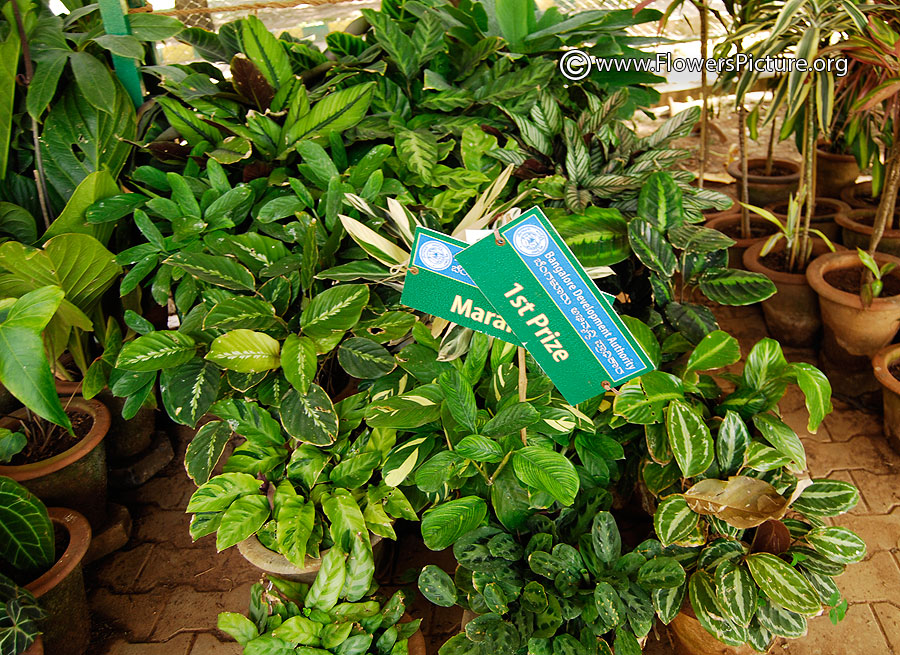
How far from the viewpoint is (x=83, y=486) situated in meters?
1.90

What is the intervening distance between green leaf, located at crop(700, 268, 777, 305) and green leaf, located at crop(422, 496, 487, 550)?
0.73 metres

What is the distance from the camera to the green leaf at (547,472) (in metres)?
1.24

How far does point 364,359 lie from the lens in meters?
1.41

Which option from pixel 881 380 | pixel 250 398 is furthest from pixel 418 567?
pixel 881 380

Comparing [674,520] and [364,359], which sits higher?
[364,359]

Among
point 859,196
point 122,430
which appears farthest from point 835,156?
point 122,430

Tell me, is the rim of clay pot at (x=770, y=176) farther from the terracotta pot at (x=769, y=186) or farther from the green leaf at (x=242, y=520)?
the green leaf at (x=242, y=520)

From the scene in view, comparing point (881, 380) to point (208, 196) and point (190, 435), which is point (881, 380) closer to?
point (208, 196)

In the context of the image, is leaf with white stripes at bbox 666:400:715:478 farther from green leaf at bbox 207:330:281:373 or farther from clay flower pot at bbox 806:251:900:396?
A: clay flower pot at bbox 806:251:900:396

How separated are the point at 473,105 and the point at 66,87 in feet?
3.74

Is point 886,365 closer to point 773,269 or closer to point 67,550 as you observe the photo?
point 773,269

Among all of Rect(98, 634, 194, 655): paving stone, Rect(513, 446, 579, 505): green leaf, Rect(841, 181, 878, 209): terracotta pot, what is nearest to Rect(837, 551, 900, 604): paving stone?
Rect(513, 446, 579, 505): green leaf

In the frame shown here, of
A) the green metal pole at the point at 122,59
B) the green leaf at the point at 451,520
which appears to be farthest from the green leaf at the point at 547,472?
the green metal pole at the point at 122,59

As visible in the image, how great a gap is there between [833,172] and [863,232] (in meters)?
0.80
